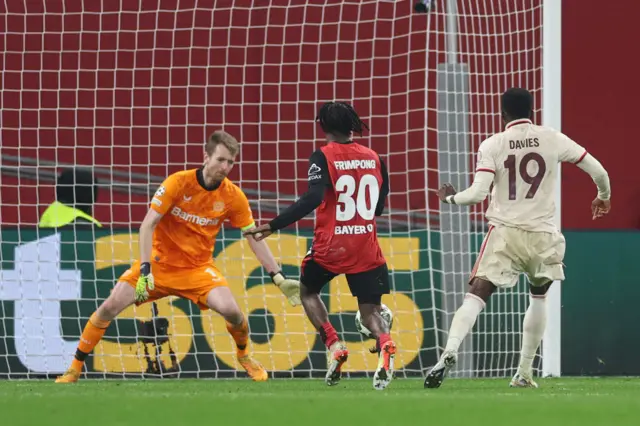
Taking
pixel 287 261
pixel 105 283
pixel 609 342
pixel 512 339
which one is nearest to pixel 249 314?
pixel 287 261

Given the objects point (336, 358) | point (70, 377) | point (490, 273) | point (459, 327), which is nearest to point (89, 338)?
point (70, 377)

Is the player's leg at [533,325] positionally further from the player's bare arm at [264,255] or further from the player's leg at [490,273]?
the player's bare arm at [264,255]

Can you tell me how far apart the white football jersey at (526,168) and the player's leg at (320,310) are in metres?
1.14

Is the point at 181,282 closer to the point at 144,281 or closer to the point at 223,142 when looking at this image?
the point at 144,281

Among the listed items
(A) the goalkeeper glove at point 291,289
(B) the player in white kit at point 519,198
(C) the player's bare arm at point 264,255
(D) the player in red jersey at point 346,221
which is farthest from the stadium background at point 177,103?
(B) the player in white kit at point 519,198

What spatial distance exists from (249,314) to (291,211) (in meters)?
2.94

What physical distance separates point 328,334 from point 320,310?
180 mm

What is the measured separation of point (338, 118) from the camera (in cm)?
777

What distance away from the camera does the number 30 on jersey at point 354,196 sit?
25.3ft

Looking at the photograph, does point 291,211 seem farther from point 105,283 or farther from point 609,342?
point 609,342

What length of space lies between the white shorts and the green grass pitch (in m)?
0.65

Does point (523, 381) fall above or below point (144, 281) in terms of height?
below

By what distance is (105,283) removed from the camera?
34.1 ft

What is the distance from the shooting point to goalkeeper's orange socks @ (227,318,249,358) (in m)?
8.98
